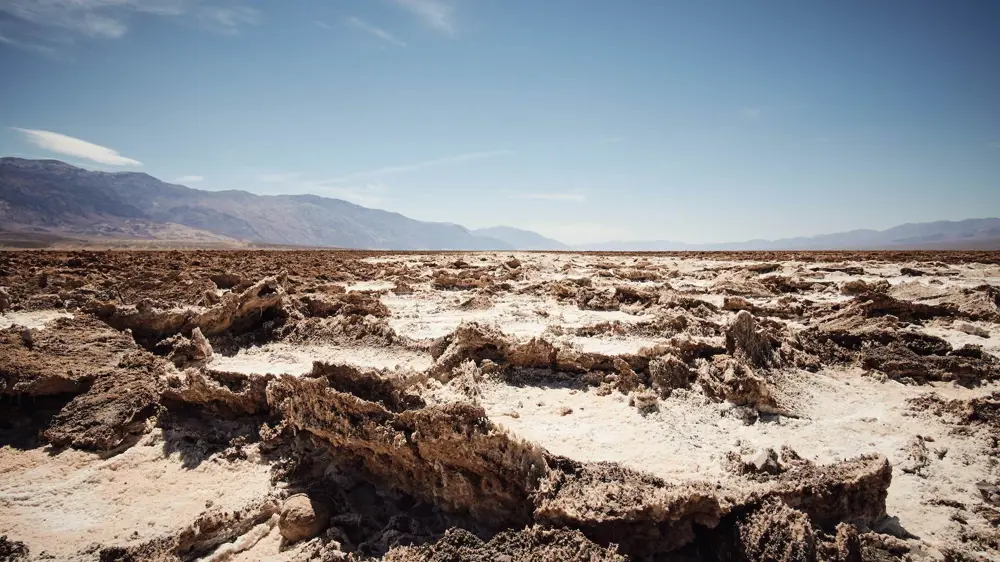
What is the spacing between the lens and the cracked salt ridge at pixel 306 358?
6.57m

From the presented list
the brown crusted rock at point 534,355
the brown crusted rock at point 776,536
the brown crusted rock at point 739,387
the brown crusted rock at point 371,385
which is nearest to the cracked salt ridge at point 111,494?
the brown crusted rock at point 371,385

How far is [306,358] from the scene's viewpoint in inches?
277

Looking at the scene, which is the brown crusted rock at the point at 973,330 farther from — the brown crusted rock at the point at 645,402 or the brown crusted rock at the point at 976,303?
the brown crusted rock at the point at 645,402

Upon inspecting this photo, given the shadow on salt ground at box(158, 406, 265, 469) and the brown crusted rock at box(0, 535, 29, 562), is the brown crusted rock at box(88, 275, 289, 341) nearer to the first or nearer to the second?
the shadow on salt ground at box(158, 406, 265, 469)

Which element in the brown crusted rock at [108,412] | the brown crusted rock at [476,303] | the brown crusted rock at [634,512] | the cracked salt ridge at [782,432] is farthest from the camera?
the brown crusted rock at [476,303]

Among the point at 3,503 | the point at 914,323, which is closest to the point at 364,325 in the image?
the point at 3,503

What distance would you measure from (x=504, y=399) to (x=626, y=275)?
38.6 ft

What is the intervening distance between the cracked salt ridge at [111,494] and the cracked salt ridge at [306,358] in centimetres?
178

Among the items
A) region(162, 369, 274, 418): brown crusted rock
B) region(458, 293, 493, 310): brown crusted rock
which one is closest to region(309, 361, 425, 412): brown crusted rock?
region(162, 369, 274, 418): brown crusted rock

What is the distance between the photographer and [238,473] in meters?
4.42

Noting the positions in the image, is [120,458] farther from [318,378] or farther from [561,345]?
[561,345]

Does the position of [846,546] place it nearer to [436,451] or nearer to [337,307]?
[436,451]

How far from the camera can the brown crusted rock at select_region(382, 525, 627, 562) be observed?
2652 mm

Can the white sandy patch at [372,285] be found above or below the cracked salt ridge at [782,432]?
above
